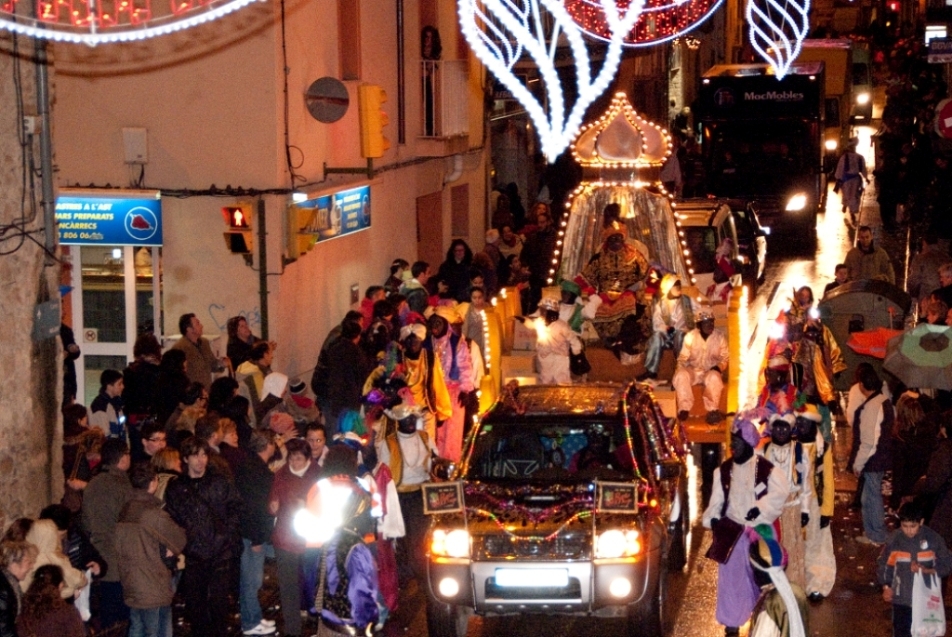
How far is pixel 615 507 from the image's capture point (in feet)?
34.4

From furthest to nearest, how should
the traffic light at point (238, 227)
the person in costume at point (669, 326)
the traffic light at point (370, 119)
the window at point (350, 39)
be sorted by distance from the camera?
1. the window at point (350, 39)
2. the traffic light at point (370, 119)
3. the person in costume at point (669, 326)
4. the traffic light at point (238, 227)

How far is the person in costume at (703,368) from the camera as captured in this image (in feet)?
50.8

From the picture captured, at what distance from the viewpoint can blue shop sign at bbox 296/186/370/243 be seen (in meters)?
17.9

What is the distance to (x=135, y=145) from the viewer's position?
17.1 m

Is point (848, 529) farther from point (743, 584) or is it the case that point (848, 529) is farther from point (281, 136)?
point (281, 136)

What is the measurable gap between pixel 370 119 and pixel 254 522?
8.18 meters

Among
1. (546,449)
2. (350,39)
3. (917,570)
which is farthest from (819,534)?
(350,39)

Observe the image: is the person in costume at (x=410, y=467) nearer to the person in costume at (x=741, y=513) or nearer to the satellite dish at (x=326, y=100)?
the person in costume at (x=741, y=513)

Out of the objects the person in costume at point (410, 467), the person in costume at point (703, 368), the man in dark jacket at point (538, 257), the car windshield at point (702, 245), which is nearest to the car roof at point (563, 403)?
the person in costume at point (410, 467)

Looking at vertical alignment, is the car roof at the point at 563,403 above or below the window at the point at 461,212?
below

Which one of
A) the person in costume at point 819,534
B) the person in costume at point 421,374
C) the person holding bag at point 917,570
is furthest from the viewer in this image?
the person in costume at point 421,374

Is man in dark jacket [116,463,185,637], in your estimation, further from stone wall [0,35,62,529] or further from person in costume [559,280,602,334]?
person in costume [559,280,602,334]

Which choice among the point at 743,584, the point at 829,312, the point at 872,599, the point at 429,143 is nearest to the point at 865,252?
the point at 829,312

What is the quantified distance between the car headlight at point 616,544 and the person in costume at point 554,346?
19.9 feet
